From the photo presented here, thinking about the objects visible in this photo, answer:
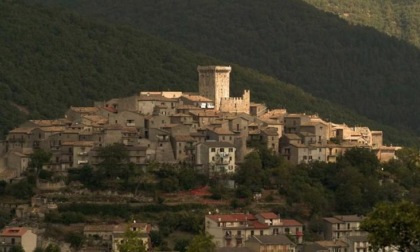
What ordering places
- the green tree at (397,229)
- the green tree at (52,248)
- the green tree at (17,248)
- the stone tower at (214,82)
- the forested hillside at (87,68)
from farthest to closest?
1. the forested hillside at (87,68)
2. the stone tower at (214,82)
3. the green tree at (17,248)
4. the green tree at (52,248)
5. the green tree at (397,229)

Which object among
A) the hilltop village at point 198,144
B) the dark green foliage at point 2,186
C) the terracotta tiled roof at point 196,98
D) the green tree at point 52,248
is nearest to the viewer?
the green tree at point 52,248

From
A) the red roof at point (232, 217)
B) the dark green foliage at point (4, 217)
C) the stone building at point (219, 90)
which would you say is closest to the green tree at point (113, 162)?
the dark green foliage at point (4, 217)

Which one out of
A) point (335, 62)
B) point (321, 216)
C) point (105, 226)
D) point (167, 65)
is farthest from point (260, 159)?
point (335, 62)

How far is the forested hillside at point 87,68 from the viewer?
122 m

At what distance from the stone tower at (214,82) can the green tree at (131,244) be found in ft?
88.1

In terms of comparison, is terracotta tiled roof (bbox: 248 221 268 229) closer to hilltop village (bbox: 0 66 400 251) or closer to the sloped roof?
hilltop village (bbox: 0 66 400 251)

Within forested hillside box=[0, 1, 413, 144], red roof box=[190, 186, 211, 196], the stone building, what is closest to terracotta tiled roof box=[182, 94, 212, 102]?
the stone building

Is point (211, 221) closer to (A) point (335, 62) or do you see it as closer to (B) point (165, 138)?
(B) point (165, 138)

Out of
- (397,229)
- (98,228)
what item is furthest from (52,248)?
(397,229)

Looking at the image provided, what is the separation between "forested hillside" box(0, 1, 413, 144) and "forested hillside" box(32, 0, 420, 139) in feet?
83.5

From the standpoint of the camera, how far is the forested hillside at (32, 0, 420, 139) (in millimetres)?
169625

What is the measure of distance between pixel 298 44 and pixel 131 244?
360 ft

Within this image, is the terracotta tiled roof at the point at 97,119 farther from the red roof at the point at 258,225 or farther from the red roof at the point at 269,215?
the red roof at the point at 258,225

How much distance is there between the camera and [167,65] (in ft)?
447
